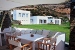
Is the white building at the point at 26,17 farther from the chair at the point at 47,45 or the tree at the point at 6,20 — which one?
the chair at the point at 47,45

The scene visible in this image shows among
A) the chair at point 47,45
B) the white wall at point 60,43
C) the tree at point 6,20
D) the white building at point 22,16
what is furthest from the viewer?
the white building at point 22,16

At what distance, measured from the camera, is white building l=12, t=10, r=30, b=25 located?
103 ft

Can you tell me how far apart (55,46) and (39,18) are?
93.1ft

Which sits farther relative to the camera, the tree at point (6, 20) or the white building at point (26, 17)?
the white building at point (26, 17)

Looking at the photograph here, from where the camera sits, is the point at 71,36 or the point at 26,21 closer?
the point at 71,36

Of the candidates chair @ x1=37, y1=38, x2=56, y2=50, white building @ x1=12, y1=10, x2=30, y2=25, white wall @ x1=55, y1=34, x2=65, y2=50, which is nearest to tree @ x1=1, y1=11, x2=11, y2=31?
chair @ x1=37, y1=38, x2=56, y2=50

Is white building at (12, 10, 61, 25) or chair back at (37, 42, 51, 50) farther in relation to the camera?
white building at (12, 10, 61, 25)

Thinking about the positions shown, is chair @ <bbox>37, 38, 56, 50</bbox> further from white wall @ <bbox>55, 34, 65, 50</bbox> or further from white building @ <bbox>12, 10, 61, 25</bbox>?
white building @ <bbox>12, 10, 61, 25</bbox>

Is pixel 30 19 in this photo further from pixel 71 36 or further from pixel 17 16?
pixel 71 36

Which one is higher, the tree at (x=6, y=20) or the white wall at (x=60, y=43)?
the tree at (x=6, y=20)

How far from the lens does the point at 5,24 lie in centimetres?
1048

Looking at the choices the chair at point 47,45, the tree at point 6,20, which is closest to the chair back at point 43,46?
the chair at point 47,45

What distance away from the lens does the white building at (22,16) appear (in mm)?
31270

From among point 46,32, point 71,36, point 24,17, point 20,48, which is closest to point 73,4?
point 71,36
